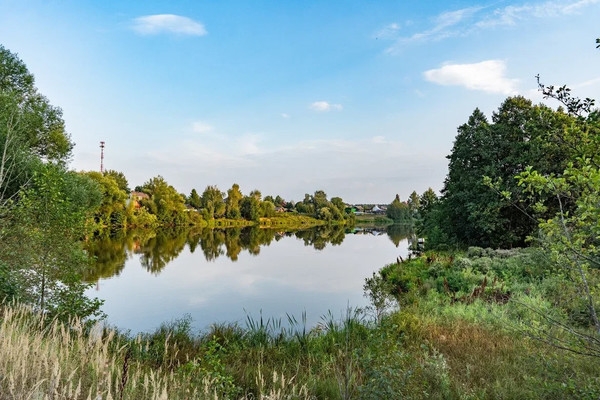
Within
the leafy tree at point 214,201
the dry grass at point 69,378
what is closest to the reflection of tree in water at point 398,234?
the leafy tree at point 214,201

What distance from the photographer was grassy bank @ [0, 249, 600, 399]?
137 inches

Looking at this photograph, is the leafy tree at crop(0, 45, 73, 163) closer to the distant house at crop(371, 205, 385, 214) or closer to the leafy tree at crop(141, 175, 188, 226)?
the leafy tree at crop(141, 175, 188, 226)

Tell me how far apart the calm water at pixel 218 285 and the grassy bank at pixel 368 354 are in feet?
7.82

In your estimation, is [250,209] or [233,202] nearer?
[233,202]

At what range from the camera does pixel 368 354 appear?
625 centimetres

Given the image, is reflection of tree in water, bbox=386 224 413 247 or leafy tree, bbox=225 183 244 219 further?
leafy tree, bbox=225 183 244 219

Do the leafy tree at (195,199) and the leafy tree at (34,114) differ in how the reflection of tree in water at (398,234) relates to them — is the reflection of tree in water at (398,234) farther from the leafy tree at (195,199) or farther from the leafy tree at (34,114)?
the leafy tree at (195,199)

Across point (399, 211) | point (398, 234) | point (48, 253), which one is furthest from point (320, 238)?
point (399, 211)

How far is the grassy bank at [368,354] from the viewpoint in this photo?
347 centimetres

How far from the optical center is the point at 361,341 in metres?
8.46

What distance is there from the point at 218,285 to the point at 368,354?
1472 centimetres

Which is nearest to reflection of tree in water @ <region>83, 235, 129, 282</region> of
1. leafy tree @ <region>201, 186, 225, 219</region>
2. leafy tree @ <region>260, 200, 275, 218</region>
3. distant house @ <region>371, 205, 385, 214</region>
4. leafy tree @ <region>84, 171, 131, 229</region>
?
leafy tree @ <region>84, 171, 131, 229</region>

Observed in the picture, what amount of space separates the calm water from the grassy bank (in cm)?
238

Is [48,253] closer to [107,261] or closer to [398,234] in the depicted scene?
[107,261]
